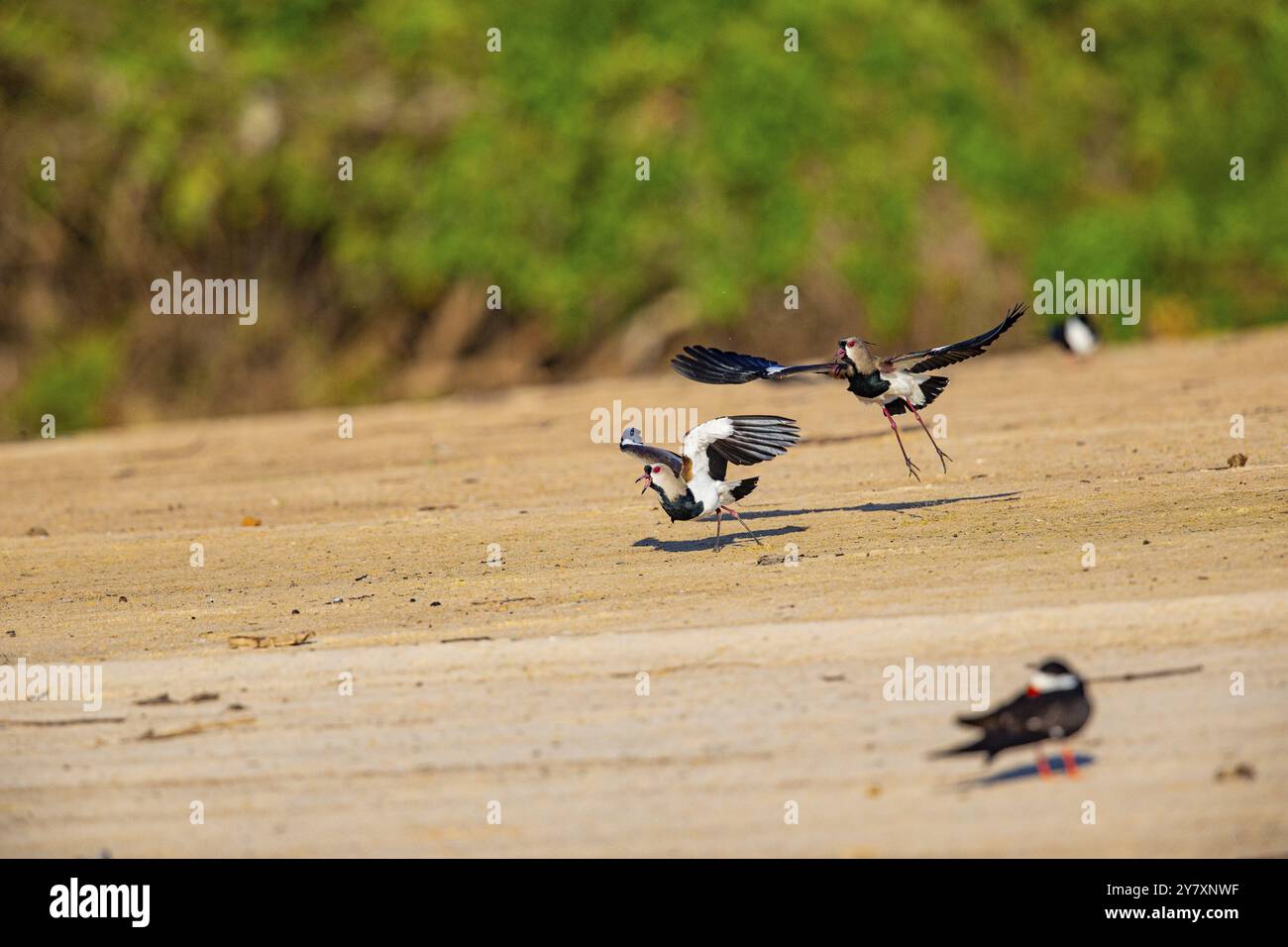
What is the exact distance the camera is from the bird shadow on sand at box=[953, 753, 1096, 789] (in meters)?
5.64

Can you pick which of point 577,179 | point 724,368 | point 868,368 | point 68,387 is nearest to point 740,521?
point 724,368

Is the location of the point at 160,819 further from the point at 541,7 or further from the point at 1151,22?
the point at 1151,22

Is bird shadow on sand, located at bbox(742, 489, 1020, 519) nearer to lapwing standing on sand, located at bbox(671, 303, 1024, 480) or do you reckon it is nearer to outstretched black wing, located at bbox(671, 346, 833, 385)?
lapwing standing on sand, located at bbox(671, 303, 1024, 480)

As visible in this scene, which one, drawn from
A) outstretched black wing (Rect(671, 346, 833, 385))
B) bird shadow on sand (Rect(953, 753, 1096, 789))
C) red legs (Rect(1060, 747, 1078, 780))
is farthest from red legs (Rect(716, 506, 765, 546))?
red legs (Rect(1060, 747, 1078, 780))

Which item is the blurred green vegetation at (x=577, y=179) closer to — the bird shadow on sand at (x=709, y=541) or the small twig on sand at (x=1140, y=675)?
the bird shadow on sand at (x=709, y=541)

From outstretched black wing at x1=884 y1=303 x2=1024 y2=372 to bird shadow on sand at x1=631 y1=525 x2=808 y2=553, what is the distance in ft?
3.48

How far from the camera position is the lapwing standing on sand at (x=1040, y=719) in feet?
17.8

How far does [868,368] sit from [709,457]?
1163 mm

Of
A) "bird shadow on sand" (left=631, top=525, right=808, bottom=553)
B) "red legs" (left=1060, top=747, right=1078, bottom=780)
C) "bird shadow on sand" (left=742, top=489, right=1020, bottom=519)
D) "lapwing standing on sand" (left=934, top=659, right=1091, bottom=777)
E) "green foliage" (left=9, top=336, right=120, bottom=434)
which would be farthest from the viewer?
"green foliage" (left=9, top=336, right=120, bottom=434)

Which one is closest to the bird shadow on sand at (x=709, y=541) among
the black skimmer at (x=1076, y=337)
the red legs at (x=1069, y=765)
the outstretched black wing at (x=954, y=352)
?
the outstretched black wing at (x=954, y=352)

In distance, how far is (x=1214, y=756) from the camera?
5703 mm

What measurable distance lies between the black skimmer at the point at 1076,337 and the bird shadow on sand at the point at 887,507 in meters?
6.96

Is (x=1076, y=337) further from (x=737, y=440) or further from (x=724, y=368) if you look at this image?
(x=737, y=440)

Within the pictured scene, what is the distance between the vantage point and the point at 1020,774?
5.71 metres
